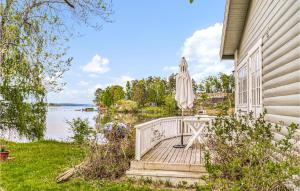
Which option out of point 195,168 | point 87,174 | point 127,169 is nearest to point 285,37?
point 195,168

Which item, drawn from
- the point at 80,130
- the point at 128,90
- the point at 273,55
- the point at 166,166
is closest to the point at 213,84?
the point at 128,90

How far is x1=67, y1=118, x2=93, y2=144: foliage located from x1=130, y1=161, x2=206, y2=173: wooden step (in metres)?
1.64

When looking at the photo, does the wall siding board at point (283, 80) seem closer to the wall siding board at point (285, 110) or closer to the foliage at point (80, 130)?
the wall siding board at point (285, 110)

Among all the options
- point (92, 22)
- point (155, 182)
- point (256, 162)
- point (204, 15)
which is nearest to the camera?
point (256, 162)

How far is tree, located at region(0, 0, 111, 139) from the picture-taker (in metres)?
9.32

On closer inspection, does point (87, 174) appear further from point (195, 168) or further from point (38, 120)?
point (38, 120)

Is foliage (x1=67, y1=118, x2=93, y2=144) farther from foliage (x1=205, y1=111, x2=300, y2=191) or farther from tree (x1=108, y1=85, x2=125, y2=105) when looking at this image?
tree (x1=108, y1=85, x2=125, y2=105)

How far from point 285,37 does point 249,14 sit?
386cm

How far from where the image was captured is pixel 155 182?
6102mm

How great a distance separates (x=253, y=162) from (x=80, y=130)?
5342 mm

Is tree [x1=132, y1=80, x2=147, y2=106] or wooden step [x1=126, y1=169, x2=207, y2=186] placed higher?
tree [x1=132, y1=80, x2=147, y2=106]

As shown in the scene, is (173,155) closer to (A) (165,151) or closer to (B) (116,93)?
(A) (165,151)

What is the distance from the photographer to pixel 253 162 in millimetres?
3996

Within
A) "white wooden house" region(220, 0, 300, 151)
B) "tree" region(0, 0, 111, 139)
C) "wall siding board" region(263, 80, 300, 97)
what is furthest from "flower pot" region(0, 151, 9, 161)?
"wall siding board" region(263, 80, 300, 97)
